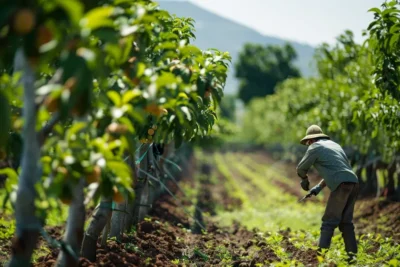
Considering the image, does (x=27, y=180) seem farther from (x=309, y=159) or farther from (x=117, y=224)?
(x=309, y=159)

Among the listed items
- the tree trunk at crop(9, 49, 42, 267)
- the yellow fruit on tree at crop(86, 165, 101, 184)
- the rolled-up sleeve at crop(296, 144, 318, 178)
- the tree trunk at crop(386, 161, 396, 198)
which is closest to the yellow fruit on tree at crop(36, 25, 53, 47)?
the tree trunk at crop(9, 49, 42, 267)

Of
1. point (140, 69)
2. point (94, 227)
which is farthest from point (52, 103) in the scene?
point (94, 227)

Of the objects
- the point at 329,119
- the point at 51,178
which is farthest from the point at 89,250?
the point at 329,119

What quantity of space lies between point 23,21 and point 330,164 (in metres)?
5.10

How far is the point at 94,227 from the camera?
18.9ft

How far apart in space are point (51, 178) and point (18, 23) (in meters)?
1.11

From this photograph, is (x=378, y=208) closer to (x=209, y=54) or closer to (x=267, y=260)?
(x=267, y=260)

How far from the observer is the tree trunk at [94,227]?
5734 mm

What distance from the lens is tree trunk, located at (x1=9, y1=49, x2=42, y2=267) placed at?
3.79 meters

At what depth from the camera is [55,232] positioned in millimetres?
8805

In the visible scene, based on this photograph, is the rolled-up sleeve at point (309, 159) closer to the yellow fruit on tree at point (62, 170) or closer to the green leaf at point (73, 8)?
the yellow fruit on tree at point (62, 170)

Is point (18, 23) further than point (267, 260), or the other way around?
point (267, 260)

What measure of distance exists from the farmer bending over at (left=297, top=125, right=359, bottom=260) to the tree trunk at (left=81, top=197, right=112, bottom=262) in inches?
118

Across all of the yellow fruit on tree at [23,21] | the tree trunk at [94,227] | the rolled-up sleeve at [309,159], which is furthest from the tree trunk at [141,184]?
the yellow fruit on tree at [23,21]
